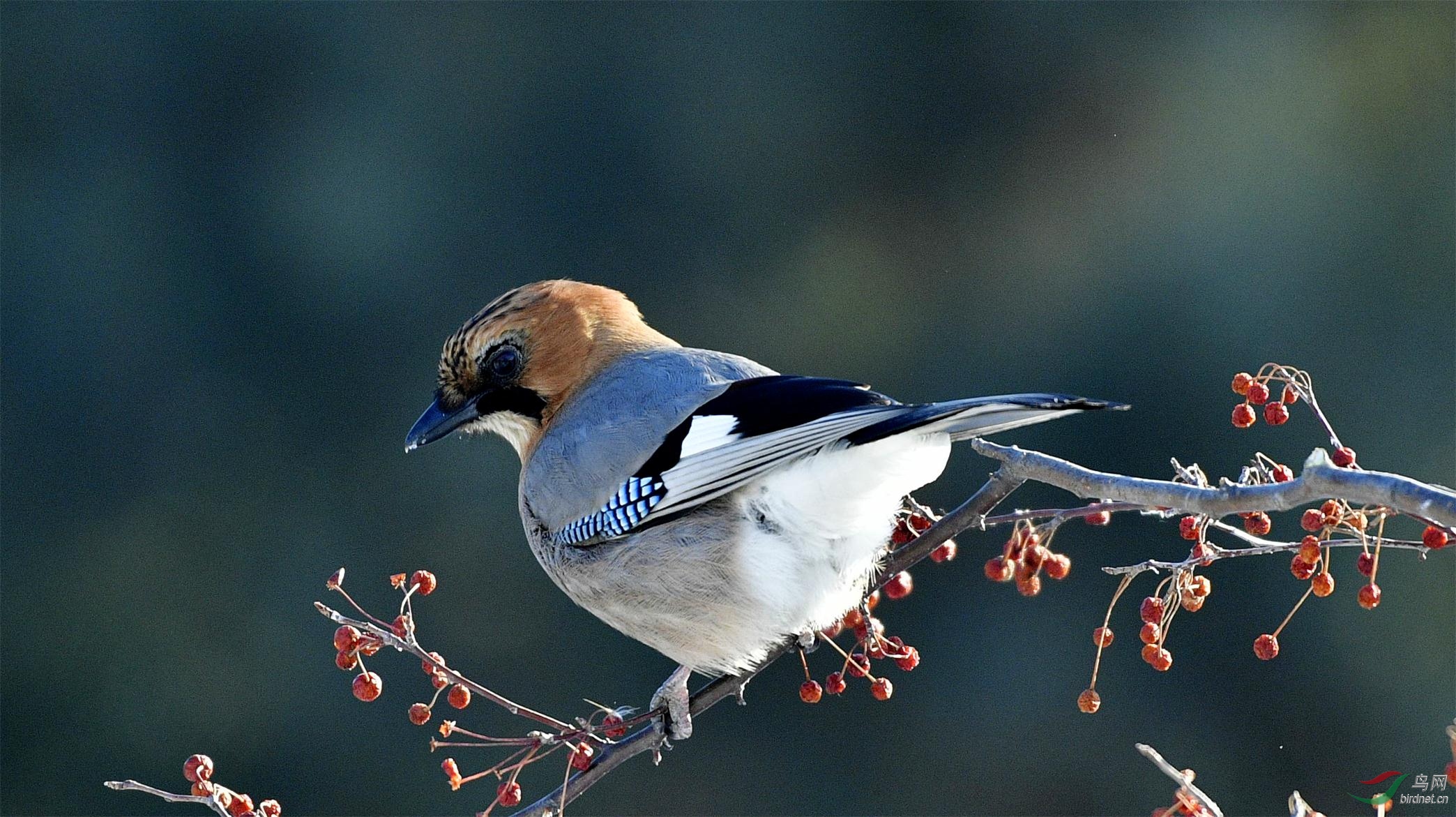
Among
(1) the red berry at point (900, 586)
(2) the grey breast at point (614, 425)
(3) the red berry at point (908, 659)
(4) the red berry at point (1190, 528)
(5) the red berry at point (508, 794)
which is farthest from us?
(2) the grey breast at point (614, 425)

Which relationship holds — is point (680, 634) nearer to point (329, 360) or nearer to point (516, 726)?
point (516, 726)

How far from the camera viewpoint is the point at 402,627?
176 centimetres

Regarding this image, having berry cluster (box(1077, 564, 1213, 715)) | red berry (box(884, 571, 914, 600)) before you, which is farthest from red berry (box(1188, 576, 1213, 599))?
red berry (box(884, 571, 914, 600))

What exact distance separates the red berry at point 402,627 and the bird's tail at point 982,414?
606 mm

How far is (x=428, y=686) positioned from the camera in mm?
4633

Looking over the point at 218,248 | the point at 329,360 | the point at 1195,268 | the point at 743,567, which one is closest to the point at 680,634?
the point at 743,567

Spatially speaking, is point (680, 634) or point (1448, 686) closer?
point (680, 634)

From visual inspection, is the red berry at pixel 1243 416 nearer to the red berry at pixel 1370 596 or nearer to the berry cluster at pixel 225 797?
the red berry at pixel 1370 596

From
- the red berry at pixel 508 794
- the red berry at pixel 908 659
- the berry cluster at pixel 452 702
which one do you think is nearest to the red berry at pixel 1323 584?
the red berry at pixel 908 659

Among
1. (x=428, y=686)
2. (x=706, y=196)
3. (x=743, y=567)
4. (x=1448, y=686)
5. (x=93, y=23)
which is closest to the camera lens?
(x=743, y=567)

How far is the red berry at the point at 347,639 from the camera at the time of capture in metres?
1.81

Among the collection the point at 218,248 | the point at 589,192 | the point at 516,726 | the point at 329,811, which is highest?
the point at 589,192

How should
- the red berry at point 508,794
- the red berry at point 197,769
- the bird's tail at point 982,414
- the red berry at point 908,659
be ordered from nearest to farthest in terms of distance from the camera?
the bird's tail at point 982,414 < the red berry at point 197,769 < the red berry at point 508,794 < the red berry at point 908,659

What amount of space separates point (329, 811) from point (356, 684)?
3288mm
